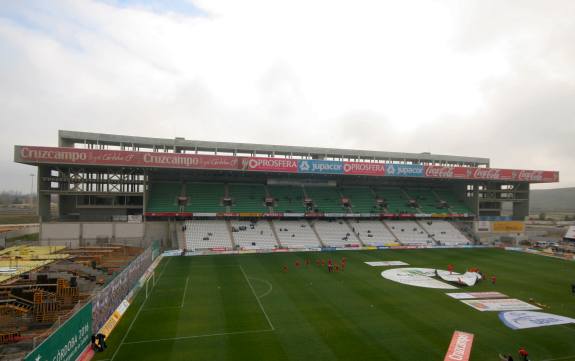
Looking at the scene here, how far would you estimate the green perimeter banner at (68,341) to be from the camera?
471 inches

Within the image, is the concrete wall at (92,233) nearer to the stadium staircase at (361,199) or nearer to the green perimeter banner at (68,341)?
the green perimeter banner at (68,341)

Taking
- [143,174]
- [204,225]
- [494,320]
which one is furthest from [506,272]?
[143,174]

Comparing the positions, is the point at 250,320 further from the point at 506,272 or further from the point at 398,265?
the point at 506,272

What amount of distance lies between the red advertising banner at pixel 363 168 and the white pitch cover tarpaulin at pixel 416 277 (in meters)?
20.6

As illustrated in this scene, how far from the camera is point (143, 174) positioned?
48.3 metres

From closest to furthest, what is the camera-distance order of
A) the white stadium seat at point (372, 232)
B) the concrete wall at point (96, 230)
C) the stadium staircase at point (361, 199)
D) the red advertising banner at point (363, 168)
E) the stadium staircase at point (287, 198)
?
the concrete wall at point (96, 230) < the white stadium seat at point (372, 232) < the red advertising banner at point (363, 168) < the stadium staircase at point (287, 198) < the stadium staircase at point (361, 199)

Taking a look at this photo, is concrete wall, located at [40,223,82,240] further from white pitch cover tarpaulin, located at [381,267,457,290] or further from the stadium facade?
white pitch cover tarpaulin, located at [381,267,457,290]

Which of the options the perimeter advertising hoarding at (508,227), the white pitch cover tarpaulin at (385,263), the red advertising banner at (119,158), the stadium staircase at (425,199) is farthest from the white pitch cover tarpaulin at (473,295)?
the perimeter advertising hoarding at (508,227)

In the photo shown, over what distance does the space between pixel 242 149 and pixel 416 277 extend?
33.9 m

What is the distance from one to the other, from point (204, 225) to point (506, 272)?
1508 inches

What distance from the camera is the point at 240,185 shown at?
5734cm

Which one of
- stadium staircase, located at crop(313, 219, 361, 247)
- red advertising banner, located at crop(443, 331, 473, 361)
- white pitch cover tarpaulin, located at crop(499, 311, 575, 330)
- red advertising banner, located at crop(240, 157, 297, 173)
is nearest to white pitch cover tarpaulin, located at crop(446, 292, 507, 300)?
white pitch cover tarpaulin, located at crop(499, 311, 575, 330)

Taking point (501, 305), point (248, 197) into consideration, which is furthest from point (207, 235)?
point (501, 305)

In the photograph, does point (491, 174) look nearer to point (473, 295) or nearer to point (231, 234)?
point (473, 295)
